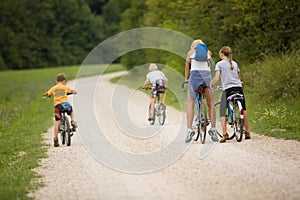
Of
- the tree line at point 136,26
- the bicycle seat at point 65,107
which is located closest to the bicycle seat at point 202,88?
the bicycle seat at point 65,107

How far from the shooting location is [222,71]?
12961 mm

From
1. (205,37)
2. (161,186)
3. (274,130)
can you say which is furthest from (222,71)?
(205,37)

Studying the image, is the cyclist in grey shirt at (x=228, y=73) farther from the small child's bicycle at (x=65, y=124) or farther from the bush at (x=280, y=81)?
the bush at (x=280, y=81)

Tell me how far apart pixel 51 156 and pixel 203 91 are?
337cm

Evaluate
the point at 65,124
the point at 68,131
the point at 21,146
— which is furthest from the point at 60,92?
the point at 21,146

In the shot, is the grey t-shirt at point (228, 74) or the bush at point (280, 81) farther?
the bush at point (280, 81)

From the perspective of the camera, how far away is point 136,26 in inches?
2066

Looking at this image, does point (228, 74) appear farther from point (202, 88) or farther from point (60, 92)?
point (60, 92)

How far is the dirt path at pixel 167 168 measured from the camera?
847 centimetres

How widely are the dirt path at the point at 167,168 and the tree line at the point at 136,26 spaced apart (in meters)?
9.61

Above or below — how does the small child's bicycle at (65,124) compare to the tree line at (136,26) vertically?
below

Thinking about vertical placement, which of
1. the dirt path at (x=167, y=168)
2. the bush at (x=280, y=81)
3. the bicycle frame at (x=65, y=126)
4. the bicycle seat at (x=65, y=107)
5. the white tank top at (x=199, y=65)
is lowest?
the dirt path at (x=167, y=168)

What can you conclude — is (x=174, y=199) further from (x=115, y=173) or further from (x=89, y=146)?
(x=89, y=146)

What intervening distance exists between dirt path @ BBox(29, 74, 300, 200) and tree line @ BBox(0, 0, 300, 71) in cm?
961
